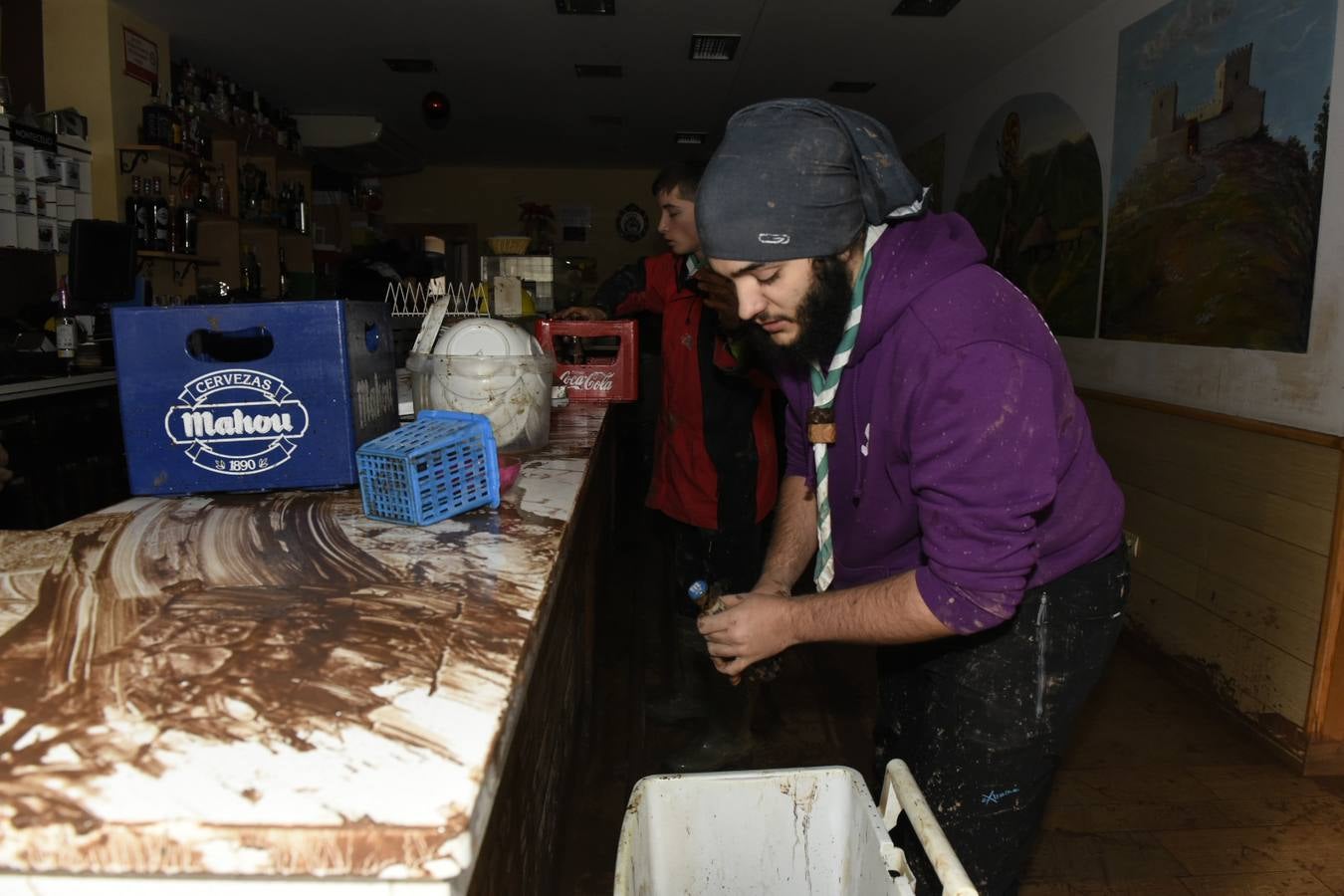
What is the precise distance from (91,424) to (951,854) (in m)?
4.02

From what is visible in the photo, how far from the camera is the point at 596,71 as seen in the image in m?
5.95

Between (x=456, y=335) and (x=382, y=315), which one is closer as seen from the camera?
(x=382, y=315)

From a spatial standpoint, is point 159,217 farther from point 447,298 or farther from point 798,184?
point 798,184

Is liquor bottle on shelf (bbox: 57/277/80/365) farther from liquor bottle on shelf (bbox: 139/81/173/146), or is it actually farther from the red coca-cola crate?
the red coca-cola crate

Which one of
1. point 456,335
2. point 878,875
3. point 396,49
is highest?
point 396,49

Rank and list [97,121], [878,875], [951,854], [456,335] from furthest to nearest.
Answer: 1. [97,121]
2. [456,335]
3. [878,875]
4. [951,854]

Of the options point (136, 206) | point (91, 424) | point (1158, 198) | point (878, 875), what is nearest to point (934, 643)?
point (878, 875)

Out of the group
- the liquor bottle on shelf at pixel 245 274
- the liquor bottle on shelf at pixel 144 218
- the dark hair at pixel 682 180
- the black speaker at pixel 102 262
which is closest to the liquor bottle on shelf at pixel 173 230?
the liquor bottle on shelf at pixel 144 218

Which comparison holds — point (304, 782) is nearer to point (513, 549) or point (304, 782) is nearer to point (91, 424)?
point (513, 549)

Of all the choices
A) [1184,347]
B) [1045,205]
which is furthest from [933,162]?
[1184,347]

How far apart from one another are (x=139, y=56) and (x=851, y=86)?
173 inches

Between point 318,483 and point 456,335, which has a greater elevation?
point 456,335

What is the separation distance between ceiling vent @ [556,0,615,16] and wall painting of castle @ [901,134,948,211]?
2.67 m

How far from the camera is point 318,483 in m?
1.30
